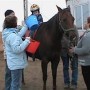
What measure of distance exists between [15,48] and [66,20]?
173 centimetres

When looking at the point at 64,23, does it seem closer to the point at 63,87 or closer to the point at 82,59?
the point at 82,59

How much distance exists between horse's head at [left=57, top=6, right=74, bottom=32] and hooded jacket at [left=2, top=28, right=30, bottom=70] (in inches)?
54.7

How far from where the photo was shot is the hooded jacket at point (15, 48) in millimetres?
5531

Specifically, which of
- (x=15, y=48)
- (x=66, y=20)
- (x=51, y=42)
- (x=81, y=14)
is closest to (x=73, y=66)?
(x=51, y=42)

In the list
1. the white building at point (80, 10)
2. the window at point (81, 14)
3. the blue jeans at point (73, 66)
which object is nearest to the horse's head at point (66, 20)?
the blue jeans at point (73, 66)

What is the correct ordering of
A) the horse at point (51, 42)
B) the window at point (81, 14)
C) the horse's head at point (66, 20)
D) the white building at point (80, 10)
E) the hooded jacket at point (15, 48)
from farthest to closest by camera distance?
the window at point (81, 14) < the white building at point (80, 10) < the horse at point (51, 42) < the horse's head at point (66, 20) < the hooded jacket at point (15, 48)

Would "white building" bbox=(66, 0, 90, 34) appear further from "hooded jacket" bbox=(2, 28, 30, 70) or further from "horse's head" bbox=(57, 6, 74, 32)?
"hooded jacket" bbox=(2, 28, 30, 70)

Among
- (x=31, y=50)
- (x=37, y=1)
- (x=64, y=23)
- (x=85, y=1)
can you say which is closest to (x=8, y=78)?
(x=31, y=50)

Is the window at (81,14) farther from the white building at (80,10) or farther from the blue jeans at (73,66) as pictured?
the blue jeans at (73,66)

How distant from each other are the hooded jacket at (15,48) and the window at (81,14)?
9534 mm

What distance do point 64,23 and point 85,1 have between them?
27.0 ft

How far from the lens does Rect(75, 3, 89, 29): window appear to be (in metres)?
15.1

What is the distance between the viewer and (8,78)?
21.9 ft

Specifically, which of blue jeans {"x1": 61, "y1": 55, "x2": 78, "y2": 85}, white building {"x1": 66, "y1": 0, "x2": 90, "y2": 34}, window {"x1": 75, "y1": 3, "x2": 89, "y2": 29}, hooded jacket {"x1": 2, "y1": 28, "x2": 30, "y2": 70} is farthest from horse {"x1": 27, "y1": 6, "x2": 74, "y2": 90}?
window {"x1": 75, "y1": 3, "x2": 89, "y2": 29}
